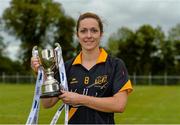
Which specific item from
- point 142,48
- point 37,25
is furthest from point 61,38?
point 142,48

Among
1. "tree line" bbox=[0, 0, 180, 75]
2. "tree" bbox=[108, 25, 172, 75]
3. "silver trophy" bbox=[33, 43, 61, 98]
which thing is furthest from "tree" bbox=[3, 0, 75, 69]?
"silver trophy" bbox=[33, 43, 61, 98]

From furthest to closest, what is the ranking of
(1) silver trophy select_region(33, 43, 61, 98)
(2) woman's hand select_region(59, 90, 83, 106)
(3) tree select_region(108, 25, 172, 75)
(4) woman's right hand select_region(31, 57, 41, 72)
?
1. (3) tree select_region(108, 25, 172, 75)
2. (4) woman's right hand select_region(31, 57, 41, 72)
3. (1) silver trophy select_region(33, 43, 61, 98)
4. (2) woman's hand select_region(59, 90, 83, 106)

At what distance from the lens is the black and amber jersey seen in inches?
138

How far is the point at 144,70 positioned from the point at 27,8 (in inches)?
701

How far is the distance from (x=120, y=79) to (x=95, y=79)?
178mm

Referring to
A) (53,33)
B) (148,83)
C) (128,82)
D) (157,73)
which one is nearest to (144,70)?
(157,73)

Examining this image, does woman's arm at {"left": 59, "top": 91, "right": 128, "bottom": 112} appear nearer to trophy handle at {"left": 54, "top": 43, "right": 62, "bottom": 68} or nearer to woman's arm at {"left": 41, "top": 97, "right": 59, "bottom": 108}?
A: woman's arm at {"left": 41, "top": 97, "right": 59, "bottom": 108}

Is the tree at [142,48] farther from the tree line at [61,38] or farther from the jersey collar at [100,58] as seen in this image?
the jersey collar at [100,58]

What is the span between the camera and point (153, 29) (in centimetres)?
6988

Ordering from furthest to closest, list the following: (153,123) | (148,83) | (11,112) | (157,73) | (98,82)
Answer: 1. (157,73)
2. (148,83)
3. (11,112)
4. (153,123)
5. (98,82)

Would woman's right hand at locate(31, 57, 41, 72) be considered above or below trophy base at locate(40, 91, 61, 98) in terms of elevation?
above

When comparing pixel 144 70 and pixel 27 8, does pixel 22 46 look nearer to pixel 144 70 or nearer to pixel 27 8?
pixel 27 8

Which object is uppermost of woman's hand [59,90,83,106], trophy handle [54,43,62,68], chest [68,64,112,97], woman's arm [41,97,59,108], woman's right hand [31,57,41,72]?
trophy handle [54,43,62,68]

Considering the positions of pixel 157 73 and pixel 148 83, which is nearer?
pixel 148 83
